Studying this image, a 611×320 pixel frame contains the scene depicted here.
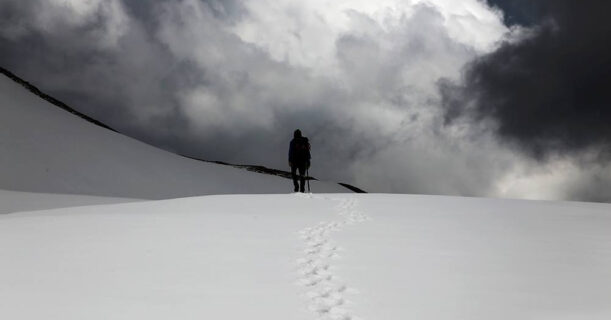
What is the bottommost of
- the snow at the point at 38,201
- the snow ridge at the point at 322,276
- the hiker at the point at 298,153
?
the snow ridge at the point at 322,276

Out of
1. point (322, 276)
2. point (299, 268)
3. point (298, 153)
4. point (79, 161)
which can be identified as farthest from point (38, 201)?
point (322, 276)

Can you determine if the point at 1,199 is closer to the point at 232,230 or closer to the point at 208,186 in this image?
the point at 232,230

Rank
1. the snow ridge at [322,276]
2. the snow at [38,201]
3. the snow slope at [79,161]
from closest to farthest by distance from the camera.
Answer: the snow ridge at [322,276] < the snow at [38,201] < the snow slope at [79,161]

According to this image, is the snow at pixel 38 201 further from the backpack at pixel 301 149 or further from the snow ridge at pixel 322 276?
the snow ridge at pixel 322 276

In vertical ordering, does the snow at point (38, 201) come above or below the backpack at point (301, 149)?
below

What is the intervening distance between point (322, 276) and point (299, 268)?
1.19 feet

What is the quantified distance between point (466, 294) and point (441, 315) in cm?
62

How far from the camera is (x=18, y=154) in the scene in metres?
26.1

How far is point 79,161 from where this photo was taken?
2711 centimetres

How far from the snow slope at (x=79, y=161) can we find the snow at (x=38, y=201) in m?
7.22

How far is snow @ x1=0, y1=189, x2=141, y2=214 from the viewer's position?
589 inches

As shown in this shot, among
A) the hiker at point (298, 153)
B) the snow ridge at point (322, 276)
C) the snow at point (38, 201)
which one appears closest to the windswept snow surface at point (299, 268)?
the snow ridge at point (322, 276)

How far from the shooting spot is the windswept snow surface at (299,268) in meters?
3.84

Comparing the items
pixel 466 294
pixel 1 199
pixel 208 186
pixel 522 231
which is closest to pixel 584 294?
pixel 466 294
